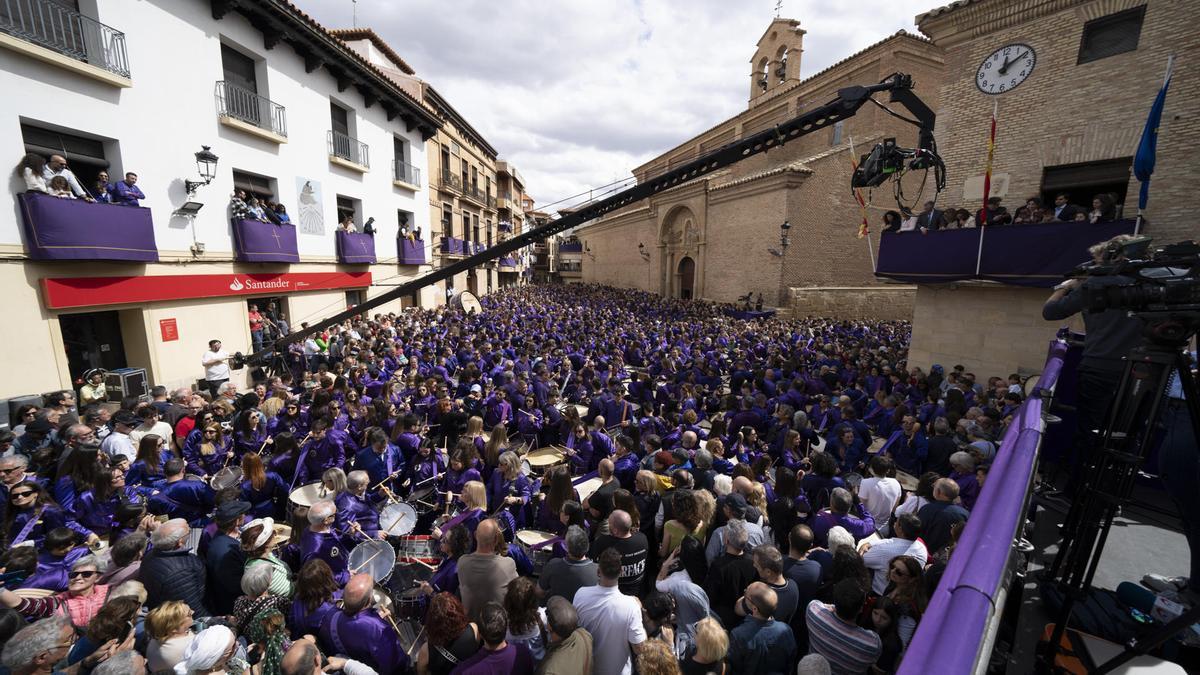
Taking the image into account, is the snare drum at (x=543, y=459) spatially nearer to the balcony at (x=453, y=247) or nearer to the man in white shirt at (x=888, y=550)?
the man in white shirt at (x=888, y=550)

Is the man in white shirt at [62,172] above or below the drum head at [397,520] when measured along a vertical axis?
above

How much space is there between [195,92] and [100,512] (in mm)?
10360

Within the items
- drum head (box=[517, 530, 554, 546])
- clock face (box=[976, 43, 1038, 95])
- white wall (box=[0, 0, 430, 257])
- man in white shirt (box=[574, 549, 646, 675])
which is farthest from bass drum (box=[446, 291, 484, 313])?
clock face (box=[976, 43, 1038, 95])

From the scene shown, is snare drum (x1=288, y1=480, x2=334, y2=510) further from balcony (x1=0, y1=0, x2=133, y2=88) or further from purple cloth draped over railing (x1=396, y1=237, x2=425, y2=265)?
purple cloth draped over railing (x1=396, y1=237, x2=425, y2=265)

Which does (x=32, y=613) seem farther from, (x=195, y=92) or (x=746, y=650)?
(x=195, y=92)

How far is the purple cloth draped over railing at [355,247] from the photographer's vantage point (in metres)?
14.5

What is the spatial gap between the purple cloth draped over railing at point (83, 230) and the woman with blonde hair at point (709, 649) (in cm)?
1121

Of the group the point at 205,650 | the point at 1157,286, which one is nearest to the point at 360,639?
the point at 205,650

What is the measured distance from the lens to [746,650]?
2.61 meters

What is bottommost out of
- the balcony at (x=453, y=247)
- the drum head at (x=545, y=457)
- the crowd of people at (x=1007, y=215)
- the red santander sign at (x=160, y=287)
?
the drum head at (x=545, y=457)

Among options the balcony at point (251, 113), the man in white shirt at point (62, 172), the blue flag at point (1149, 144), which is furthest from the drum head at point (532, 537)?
the balcony at point (251, 113)

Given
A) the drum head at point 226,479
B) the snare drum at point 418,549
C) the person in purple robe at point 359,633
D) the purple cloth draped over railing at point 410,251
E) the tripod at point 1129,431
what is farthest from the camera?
the purple cloth draped over railing at point 410,251

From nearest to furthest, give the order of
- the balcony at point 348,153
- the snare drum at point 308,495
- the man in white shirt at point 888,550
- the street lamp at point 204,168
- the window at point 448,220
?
the man in white shirt at point 888,550 < the snare drum at point 308,495 < the street lamp at point 204,168 < the balcony at point 348,153 < the window at point 448,220

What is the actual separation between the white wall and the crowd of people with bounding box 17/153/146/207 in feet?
0.78
